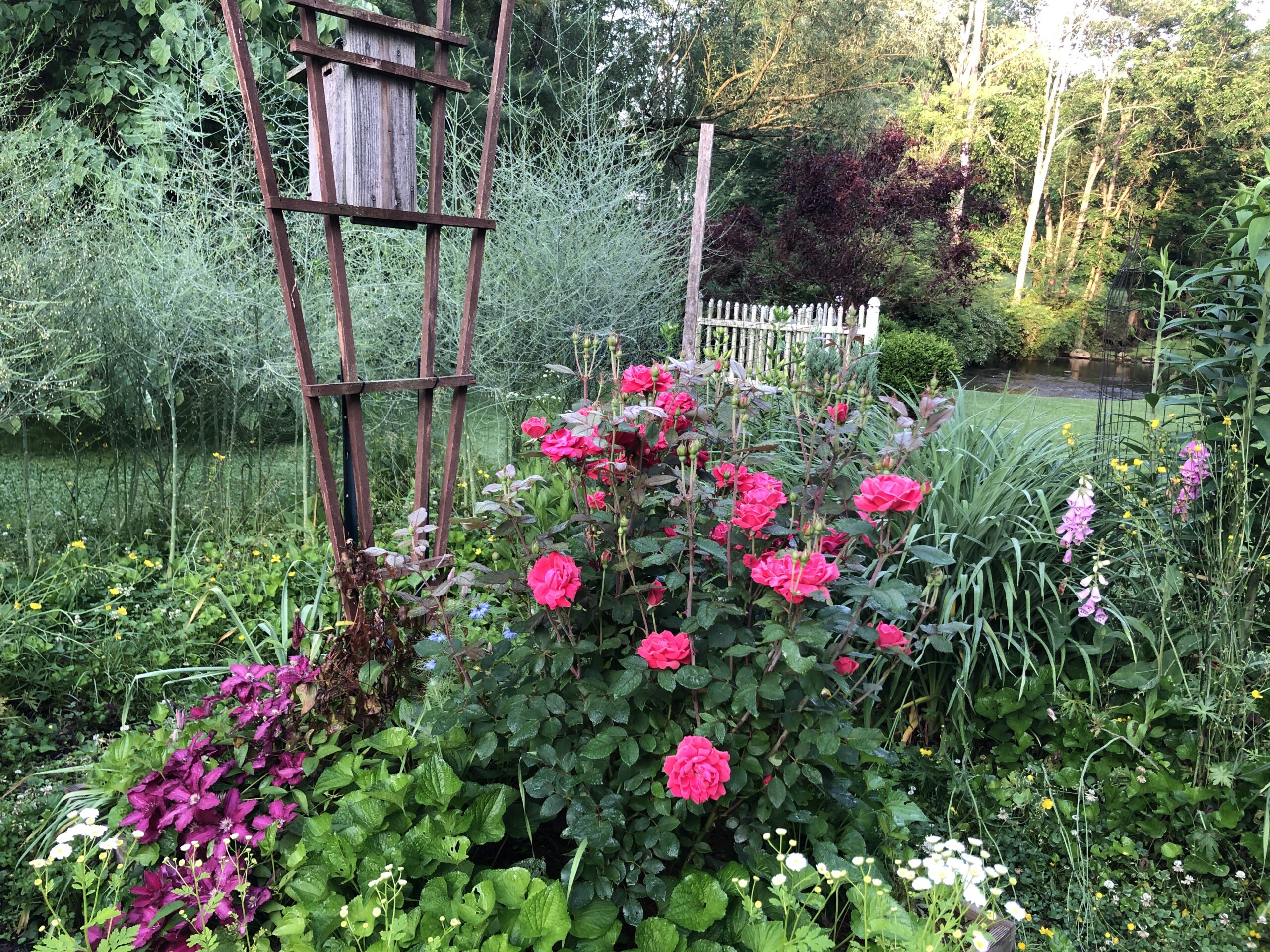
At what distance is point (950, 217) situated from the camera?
12.7 m

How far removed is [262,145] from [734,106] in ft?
32.7

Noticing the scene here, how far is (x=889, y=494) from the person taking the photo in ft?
4.18

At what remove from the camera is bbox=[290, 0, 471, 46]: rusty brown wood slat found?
185 cm

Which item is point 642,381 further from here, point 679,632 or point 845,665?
point 845,665

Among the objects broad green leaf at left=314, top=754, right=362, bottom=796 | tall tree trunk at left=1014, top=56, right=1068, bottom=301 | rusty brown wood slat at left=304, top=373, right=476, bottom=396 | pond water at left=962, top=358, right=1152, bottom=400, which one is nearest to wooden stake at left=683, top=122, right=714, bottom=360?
rusty brown wood slat at left=304, top=373, right=476, bottom=396

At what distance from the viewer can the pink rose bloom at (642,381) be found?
4.90 feet

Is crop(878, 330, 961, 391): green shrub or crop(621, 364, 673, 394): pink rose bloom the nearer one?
crop(621, 364, 673, 394): pink rose bloom

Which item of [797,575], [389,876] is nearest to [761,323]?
[797,575]

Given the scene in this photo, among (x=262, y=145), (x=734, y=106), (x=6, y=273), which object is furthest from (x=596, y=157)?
(x=734, y=106)

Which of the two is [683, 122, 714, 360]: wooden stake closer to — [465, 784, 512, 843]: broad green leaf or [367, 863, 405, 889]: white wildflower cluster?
[465, 784, 512, 843]: broad green leaf

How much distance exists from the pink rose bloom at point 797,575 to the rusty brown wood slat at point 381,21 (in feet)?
4.61

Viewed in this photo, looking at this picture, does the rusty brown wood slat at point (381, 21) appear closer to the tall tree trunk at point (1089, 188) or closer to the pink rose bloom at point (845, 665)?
the pink rose bloom at point (845, 665)

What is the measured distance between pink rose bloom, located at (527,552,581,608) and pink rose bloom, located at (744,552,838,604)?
0.95 feet

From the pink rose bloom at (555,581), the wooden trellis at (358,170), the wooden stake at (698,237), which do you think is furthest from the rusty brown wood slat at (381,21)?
the wooden stake at (698,237)
